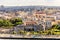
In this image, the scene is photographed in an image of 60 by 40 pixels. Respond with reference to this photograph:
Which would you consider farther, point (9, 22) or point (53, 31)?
point (9, 22)

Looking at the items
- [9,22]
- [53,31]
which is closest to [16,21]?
[9,22]

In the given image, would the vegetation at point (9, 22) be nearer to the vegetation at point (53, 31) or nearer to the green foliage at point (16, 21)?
the green foliage at point (16, 21)
